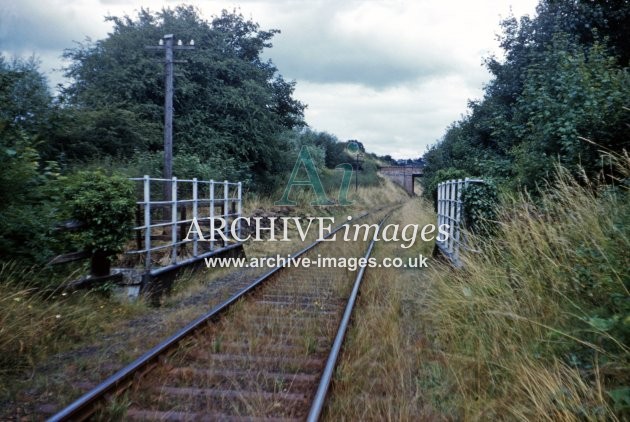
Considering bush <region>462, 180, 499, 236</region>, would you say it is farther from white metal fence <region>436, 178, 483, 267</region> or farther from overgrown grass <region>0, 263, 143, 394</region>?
overgrown grass <region>0, 263, 143, 394</region>

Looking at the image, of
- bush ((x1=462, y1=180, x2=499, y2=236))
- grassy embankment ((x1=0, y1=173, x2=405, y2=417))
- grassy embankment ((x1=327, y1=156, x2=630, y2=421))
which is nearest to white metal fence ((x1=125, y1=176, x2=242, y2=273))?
grassy embankment ((x1=0, y1=173, x2=405, y2=417))

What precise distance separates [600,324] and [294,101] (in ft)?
86.7

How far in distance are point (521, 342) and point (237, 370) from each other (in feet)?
7.78

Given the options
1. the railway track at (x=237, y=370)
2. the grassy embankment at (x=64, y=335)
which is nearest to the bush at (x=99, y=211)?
the grassy embankment at (x=64, y=335)

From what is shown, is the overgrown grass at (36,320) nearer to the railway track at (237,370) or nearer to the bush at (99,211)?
the bush at (99,211)

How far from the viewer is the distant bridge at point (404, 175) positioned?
68.0 m

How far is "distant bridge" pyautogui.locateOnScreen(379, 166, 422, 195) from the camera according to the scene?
68000 millimetres

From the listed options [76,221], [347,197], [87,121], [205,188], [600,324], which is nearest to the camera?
[600,324]

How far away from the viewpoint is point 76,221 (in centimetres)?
618

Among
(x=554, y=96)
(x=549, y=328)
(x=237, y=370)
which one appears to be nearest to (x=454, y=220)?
(x=554, y=96)

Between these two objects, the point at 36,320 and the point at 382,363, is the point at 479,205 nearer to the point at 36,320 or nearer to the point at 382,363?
the point at 382,363

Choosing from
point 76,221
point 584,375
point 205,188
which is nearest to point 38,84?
point 205,188

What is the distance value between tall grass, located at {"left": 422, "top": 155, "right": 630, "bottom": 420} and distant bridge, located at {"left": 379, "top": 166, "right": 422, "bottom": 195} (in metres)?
63.6

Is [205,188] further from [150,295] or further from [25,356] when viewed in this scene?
[25,356]
